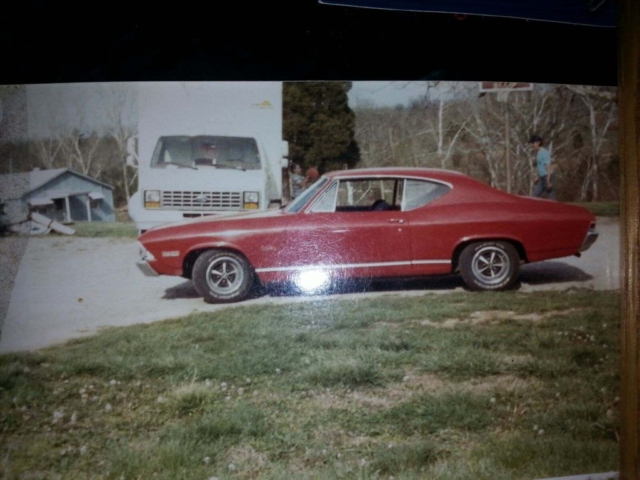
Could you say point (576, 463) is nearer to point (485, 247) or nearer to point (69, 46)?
point (485, 247)

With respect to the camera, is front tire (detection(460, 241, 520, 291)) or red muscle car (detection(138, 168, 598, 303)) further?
front tire (detection(460, 241, 520, 291))

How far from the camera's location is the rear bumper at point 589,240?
302cm

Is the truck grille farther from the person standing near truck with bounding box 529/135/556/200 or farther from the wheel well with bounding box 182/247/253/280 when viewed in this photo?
the person standing near truck with bounding box 529/135/556/200

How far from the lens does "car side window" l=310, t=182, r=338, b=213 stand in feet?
8.89

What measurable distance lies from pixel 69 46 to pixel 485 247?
2.13 metres

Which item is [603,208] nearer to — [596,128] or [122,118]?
[596,128]

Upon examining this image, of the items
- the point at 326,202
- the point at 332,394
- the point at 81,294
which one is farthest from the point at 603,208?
the point at 81,294

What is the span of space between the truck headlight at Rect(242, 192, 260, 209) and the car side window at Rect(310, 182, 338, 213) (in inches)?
10.1

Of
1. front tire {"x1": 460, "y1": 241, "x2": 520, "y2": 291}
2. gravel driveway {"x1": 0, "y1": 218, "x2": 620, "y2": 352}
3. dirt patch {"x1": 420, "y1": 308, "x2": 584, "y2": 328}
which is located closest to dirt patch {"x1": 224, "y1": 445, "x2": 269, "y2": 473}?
gravel driveway {"x1": 0, "y1": 218, "x2": 620, "y2": 352}

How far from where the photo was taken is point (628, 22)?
283cm

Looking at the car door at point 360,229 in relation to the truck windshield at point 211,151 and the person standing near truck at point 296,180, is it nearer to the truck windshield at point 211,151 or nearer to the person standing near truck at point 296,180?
the person standing near truck at point 296,180

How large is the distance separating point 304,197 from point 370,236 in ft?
1.19

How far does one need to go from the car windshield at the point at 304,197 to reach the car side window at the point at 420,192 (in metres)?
0.40

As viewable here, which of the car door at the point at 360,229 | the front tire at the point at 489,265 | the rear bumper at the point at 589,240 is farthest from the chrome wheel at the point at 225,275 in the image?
the rear bumper at the point at 589,240
